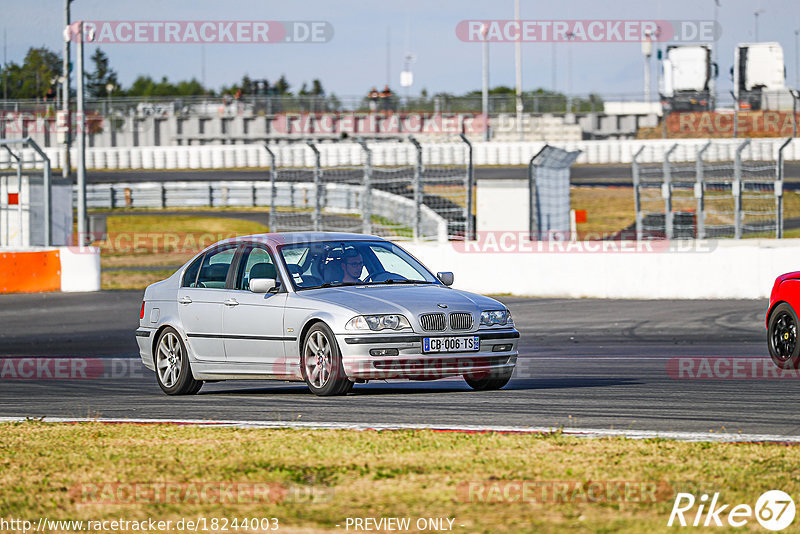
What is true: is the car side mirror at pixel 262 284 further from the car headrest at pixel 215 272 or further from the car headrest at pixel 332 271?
the car headrest at pixel 215 272

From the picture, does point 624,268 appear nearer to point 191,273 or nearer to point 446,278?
point 446,278

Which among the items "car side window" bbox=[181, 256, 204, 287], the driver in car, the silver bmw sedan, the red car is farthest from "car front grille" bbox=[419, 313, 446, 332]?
the red car

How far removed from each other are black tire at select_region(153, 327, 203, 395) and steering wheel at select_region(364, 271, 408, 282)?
5.73ft

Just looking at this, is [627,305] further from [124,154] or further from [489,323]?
[124,154]

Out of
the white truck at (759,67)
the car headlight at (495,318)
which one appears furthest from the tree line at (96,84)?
the car headlight at (495,318)

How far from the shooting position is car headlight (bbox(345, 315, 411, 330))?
30.1 ft

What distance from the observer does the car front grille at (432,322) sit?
30.5 ft

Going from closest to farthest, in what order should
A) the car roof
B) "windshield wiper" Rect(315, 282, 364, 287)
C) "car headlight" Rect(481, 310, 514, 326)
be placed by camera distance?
1. "car headlight" Rect(481, 310, 514, 326)
2. "windshield wiper" Rect(315, 282, 364, 287)
3. the car roof

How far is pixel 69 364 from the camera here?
45.9 feet


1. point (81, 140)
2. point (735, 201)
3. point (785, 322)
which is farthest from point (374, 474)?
point (81, 140)

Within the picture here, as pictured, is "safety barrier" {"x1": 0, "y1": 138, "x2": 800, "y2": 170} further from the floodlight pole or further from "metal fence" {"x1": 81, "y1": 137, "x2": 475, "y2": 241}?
the floodlight pole

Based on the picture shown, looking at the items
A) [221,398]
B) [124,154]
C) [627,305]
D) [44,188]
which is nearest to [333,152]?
[124,154]

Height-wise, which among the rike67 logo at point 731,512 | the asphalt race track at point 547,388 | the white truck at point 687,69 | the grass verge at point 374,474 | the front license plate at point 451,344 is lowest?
the asphalt race track at point 547,388

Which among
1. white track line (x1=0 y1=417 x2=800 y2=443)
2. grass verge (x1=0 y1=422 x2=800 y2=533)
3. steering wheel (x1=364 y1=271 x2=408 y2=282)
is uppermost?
Result: steering wheel (x1=364 y1=271 x2=408 y2=282)
